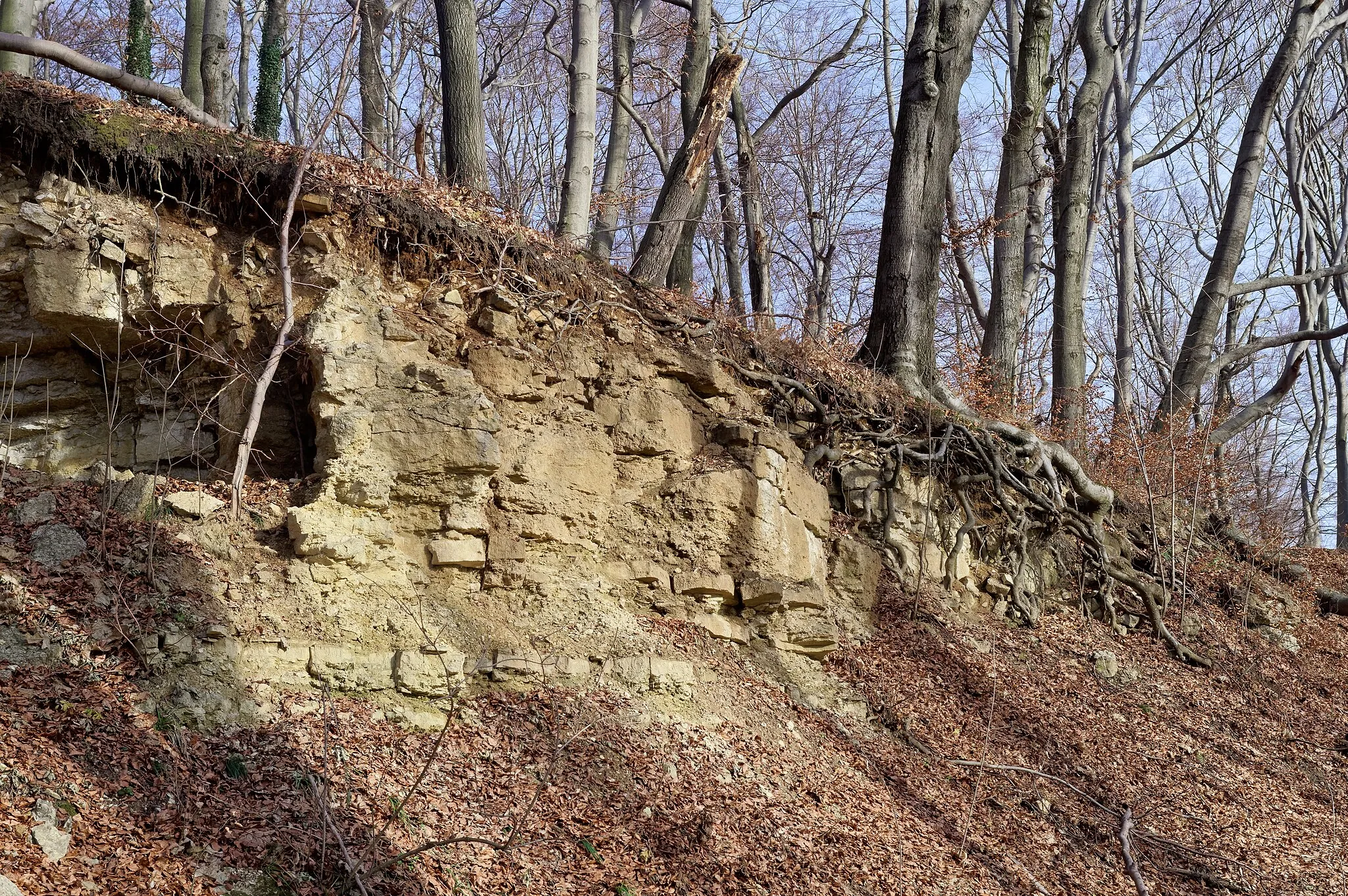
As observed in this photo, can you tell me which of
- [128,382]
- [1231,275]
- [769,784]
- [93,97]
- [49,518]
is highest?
[1231,275]

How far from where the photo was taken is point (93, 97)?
23.3 feet

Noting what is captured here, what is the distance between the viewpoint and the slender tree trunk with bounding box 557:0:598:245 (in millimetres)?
11117

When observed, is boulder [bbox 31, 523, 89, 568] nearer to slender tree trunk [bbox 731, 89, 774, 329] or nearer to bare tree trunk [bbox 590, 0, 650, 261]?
bare tree trunk [bbox 590, 0, 650, 261]

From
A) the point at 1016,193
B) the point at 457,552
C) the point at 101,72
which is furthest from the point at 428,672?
the point at 1016,193

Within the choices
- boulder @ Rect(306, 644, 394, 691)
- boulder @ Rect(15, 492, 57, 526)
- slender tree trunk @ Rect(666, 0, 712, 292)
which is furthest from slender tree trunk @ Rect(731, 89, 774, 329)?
boulder @ Rect(15, 492, 57, 526)

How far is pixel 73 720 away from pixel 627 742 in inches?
117

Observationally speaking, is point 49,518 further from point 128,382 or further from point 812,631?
point 812,631

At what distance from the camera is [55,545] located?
538 centimetres

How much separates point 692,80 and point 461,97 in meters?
4.74

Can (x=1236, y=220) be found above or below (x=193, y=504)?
above

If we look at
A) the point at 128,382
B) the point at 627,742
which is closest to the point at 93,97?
the point at 128,382

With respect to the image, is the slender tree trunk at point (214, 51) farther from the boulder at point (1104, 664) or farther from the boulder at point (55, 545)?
the boulder at point (1104, 664)

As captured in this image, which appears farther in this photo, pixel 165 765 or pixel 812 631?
pixel 812 631

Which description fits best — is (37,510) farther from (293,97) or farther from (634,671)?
(293,97)
